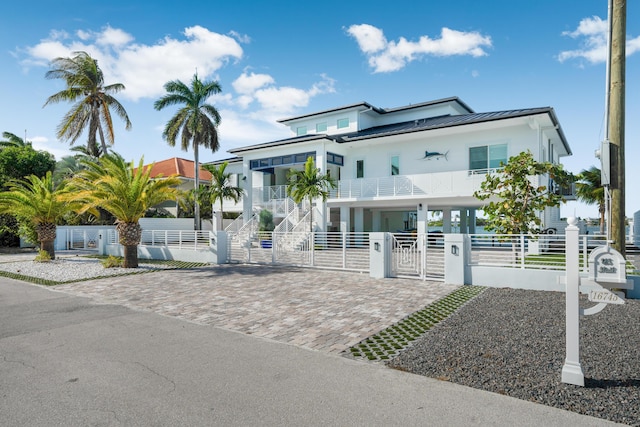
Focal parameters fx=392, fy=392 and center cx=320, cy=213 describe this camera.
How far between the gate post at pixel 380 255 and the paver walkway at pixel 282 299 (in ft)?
1.35

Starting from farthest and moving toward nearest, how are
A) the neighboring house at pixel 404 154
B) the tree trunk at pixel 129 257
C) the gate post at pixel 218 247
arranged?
the neighboring house at pixel 404 154 → the gate post at pixel 218 247 → the tree trunk at pixel 129 257

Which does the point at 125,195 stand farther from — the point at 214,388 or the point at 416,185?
the point at 416,185

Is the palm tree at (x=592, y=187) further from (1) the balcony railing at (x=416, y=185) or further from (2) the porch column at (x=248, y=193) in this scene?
(2) the porch column at (x=248, y=193)

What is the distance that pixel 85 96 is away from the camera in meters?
27.7

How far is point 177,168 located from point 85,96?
10.2 metres

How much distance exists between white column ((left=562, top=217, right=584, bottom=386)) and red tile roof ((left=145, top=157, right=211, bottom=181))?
33.8 metres

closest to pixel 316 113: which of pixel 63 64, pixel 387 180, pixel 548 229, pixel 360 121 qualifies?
pixel 360 121

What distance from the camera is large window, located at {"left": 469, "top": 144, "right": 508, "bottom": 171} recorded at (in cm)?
1891

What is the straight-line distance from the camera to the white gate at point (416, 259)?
1133 cm

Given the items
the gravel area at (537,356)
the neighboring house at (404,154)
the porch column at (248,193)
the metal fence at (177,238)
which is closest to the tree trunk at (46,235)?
the metal fence at (177,238)

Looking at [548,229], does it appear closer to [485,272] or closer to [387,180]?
[387,180]

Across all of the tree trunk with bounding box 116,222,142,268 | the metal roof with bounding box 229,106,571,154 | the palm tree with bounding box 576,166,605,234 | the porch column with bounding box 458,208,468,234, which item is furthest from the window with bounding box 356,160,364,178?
the palm tree with bounding box 576,166,605,234

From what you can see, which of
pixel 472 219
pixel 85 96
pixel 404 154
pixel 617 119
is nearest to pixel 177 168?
pixel 85 96

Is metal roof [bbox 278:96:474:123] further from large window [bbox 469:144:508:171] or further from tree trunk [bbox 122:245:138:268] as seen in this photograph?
tree trunk [bbox 122:245:138:268]
